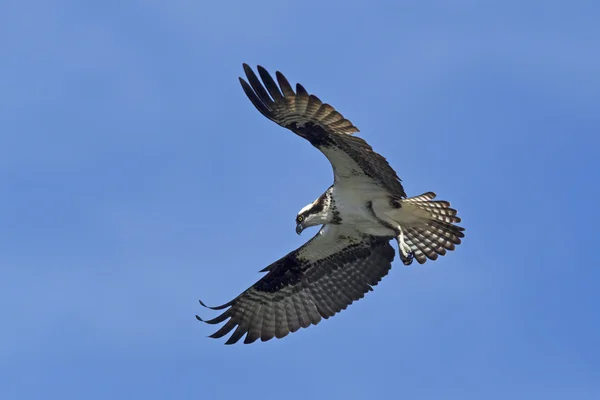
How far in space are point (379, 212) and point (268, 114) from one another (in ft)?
7.30

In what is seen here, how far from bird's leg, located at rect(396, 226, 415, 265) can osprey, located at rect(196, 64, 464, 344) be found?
0.01m

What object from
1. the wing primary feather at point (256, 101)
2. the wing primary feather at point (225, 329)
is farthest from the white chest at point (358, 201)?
the wing primary feather at point (225, 329)

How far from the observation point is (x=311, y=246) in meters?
18.0

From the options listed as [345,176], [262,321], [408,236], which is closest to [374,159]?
[345,176]

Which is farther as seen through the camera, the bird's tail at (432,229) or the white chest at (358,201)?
the bird's tail at (432,229)

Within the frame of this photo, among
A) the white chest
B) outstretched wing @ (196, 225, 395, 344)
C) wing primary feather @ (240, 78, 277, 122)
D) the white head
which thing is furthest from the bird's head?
wing primary feather @ (240, 78, 277, 122)

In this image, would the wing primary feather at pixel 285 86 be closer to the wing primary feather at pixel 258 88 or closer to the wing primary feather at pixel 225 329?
the wing primary feather at pixel 258 88

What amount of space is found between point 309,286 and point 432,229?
201 cm

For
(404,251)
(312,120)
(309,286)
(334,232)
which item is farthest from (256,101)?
(309,286)

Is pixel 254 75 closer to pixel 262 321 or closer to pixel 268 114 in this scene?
pixel 268 114

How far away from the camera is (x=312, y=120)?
16016 millimetres

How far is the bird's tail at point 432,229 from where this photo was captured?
17312mm

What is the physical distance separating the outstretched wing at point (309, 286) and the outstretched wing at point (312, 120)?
1803 mm

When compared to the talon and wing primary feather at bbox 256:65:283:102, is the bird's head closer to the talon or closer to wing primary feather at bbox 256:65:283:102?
the talon
